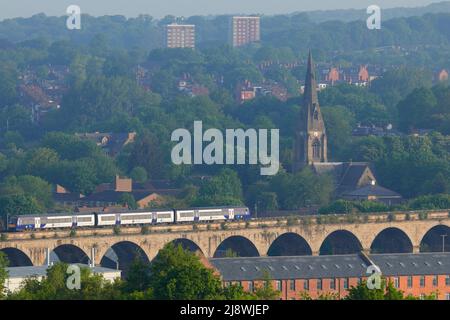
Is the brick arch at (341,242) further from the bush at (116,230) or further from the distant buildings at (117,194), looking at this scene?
the distant buildings at (117,194)

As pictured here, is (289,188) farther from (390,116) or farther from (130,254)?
(390,116)

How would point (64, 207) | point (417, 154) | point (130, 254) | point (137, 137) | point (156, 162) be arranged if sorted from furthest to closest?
1. point (137, 137)
2. point (156, 162)
3. point (417, 154)
4. point (64, 207)
5. point (130, 254)

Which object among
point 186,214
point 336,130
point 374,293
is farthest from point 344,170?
point 374,293

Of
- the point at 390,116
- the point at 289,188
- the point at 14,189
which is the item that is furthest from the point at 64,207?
the point at 390,116

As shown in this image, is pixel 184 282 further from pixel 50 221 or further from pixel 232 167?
pixel 232 167

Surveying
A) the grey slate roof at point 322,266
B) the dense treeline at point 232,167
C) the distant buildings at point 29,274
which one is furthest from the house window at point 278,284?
the dense treeline at point 232,167

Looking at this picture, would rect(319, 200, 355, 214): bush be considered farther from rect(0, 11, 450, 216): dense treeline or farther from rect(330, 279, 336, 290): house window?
rect(330, 279, 336, 290): house window
